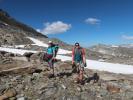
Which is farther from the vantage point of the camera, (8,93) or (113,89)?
(113,89)

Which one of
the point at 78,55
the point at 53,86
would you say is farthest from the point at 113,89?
the point at 53,86

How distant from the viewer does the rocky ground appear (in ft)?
36.8

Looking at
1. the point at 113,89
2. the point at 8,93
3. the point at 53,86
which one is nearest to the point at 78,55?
the point at 53,86

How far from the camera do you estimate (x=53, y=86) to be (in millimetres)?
12211

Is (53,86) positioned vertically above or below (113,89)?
above

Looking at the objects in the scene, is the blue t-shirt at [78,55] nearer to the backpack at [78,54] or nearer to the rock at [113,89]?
the backpack at [78,54]

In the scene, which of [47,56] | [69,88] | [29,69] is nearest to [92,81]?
[69,88]

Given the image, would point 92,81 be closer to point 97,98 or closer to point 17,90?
point 97,98

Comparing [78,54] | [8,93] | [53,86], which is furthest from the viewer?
[78,54]

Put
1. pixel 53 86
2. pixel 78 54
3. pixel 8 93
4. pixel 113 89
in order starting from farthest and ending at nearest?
pixel 78 54, pixel 113 89, pixel 53 86, pixel 8 93

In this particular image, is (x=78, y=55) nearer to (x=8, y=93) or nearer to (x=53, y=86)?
(x=53, y=86)

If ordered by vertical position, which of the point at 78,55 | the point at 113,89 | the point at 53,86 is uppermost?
the point at 78,55

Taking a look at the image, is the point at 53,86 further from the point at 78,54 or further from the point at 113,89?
the point at 113,89

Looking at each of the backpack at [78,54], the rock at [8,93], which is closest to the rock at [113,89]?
the backpack at [78,54]
